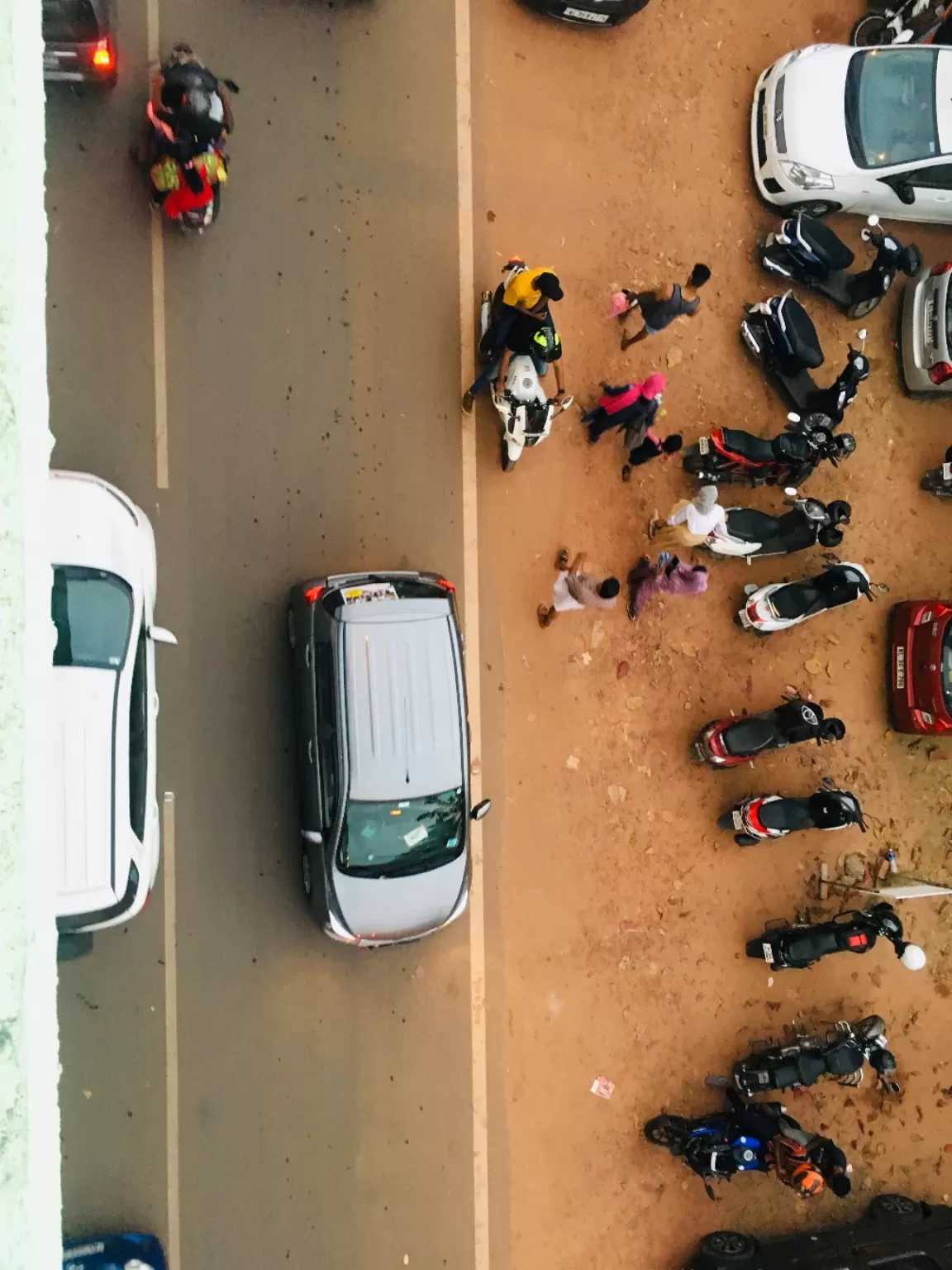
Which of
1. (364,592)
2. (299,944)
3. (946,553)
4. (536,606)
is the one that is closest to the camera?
(364,592)

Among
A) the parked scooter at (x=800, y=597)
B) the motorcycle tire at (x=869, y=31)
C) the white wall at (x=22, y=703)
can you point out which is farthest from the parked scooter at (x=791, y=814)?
the motorcycle tire at (x=869, y=31)

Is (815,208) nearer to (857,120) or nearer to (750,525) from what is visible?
(857,120)

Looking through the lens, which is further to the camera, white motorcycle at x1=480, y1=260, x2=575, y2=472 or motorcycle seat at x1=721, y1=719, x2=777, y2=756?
motorcycle seat at x1=721, y1=719, x2=777, y2=756

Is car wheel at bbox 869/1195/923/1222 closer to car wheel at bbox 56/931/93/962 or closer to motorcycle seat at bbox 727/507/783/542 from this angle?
motorcycle seat at bbox 727/507/783/542

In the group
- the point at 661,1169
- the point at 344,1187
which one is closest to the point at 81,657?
the point at 344,1187

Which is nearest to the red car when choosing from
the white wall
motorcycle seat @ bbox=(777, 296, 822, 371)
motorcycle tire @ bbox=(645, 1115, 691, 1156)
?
motorcycle seat @ bbox=(777, 296, 822, 371)

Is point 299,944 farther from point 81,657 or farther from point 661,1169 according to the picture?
point 661,1169

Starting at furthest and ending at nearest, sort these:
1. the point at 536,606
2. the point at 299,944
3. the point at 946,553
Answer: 1. the point at 946,553
2. the point at 536,606
3. the point at 299,944
